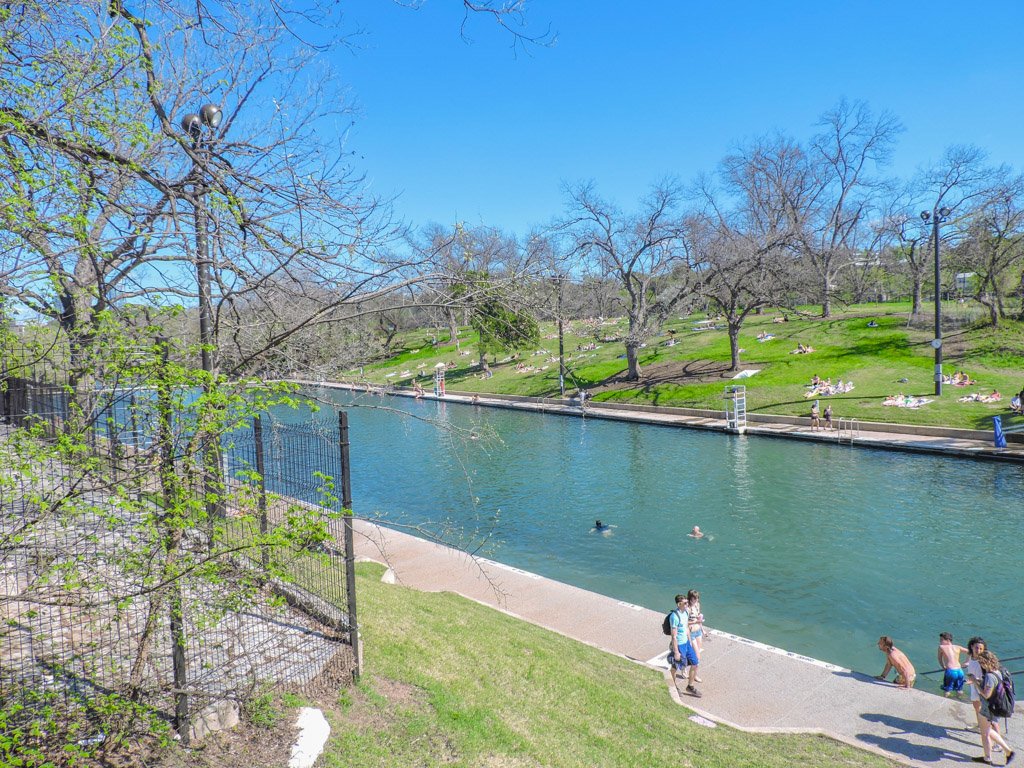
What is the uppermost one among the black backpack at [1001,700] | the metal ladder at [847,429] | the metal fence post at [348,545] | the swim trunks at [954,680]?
the metal fence post at [348,545]

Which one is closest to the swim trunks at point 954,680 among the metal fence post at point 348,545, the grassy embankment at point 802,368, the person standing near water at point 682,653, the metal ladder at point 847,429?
the person standing near water at point 682,653

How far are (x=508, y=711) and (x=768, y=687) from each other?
4.30 meters

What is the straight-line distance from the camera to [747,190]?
212 ft

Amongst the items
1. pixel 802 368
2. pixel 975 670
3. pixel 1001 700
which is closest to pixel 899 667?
pixel 975 670

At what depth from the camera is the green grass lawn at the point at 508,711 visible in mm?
6027

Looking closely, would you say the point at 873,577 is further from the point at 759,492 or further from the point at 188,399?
the point at 188,399

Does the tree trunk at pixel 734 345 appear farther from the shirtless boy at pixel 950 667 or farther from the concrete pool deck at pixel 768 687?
the shirtless boy at pixel 950 667

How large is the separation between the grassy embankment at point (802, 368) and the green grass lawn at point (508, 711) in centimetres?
1463

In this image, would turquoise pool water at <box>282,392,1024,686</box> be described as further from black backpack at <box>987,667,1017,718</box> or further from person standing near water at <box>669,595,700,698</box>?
black backpack at <box>987,667,1017,718</box>

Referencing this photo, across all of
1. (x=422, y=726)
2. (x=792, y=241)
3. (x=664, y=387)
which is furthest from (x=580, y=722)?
(x=792, y=241)

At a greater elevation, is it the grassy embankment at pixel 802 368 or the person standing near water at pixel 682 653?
the grassy embankment at pixel 802 368

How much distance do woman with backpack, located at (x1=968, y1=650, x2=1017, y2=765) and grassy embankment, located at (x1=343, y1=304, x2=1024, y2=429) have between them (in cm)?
1598

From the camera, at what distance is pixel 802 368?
3828 cm

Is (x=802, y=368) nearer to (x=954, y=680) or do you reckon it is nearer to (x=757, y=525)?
(x=757, y=525)
